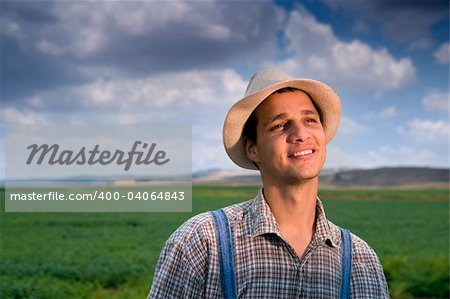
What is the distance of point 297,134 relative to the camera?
2.34 meters

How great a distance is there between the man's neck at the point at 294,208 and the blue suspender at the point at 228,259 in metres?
0.14

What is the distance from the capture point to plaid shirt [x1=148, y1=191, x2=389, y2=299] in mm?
2248

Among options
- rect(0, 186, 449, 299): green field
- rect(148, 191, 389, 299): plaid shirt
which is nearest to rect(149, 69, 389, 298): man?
rect(148, 191, 389, 299): plaid shirt

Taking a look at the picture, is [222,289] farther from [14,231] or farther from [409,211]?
[409,211]

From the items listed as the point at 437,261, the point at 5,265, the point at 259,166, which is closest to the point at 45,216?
the point at 5,265

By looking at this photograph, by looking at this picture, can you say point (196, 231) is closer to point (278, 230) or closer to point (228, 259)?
point (228, 259)

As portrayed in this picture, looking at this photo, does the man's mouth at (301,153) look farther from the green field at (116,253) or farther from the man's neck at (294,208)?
the green field at (116,253)

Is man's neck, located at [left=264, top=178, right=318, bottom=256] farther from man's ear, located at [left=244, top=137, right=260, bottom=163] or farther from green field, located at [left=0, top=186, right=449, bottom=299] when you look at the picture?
green field, located at [left=0, top=186, right=449, bottom=299]

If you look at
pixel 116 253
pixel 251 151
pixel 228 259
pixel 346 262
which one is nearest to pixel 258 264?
pixel 228 259

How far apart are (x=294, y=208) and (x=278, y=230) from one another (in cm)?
11

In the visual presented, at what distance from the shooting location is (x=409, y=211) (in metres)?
37.2

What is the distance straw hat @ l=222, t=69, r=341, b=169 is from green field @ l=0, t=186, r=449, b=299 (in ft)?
28.0

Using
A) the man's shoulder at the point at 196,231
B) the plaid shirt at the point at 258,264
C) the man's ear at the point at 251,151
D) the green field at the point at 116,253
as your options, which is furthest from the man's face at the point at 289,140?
the green field at the point at 116,253

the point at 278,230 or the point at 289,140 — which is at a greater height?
the point at 289,140
